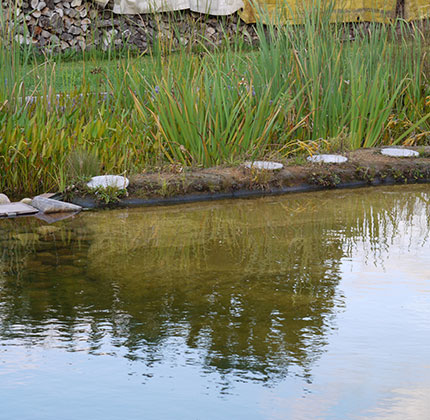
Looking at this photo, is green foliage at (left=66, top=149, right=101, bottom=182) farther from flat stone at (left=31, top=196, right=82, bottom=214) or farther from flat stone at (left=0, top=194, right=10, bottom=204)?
flat stone at (left=0, top=194, right=10, bottom=204)

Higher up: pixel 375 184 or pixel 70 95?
pixel 70 95

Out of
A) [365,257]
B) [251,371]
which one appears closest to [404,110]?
[365,257]

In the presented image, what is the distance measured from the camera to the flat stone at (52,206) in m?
5.85

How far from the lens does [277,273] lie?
419 cm

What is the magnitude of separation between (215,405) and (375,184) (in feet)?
15.6

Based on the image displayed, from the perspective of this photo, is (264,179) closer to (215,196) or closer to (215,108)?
(215,196)

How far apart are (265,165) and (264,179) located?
0.15 m

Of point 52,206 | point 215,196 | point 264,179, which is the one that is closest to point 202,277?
point 52,206

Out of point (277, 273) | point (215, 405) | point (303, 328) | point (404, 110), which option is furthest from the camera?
point (404, 110)

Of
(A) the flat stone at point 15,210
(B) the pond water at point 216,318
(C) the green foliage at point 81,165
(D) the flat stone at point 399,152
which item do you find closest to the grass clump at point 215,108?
(C) the green foliage at point 81,165

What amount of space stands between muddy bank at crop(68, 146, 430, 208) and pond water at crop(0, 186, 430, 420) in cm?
73

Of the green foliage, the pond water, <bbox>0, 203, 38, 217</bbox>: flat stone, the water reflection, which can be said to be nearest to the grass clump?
the green foliage

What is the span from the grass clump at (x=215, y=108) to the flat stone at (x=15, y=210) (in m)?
0.42

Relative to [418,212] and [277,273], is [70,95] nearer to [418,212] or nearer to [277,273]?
[418,212]
